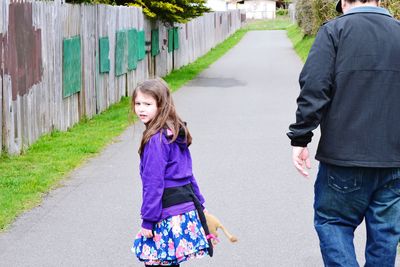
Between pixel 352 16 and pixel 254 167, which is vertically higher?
pixel 352 16

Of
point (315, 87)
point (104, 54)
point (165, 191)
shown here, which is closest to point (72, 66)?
point (104, 54)

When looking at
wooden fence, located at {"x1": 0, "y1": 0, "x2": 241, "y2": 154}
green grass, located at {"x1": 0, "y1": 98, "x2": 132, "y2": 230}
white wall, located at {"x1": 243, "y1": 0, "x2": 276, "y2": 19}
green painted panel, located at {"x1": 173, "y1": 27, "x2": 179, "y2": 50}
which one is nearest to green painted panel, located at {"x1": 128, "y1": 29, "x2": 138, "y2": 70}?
wooden fence, located at {"x1": 0, "y1": 0, "x2": 241, "y2": 154}

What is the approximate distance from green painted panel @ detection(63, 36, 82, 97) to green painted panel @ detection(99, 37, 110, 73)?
1405mm

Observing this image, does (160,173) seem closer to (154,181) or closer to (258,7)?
(154,181)

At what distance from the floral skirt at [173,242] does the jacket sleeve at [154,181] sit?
0.08 meters

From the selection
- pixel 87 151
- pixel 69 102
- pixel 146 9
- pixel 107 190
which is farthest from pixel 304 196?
pixel 146 9

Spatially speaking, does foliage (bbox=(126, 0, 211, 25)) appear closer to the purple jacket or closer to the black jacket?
the purple jacket

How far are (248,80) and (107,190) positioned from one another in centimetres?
1428

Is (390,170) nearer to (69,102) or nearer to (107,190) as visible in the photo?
(107,190)

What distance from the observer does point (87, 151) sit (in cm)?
994

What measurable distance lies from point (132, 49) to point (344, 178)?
1372cm

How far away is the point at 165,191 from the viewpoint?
433cm

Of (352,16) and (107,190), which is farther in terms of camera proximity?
(107,190)

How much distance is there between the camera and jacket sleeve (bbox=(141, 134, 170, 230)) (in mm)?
4250
